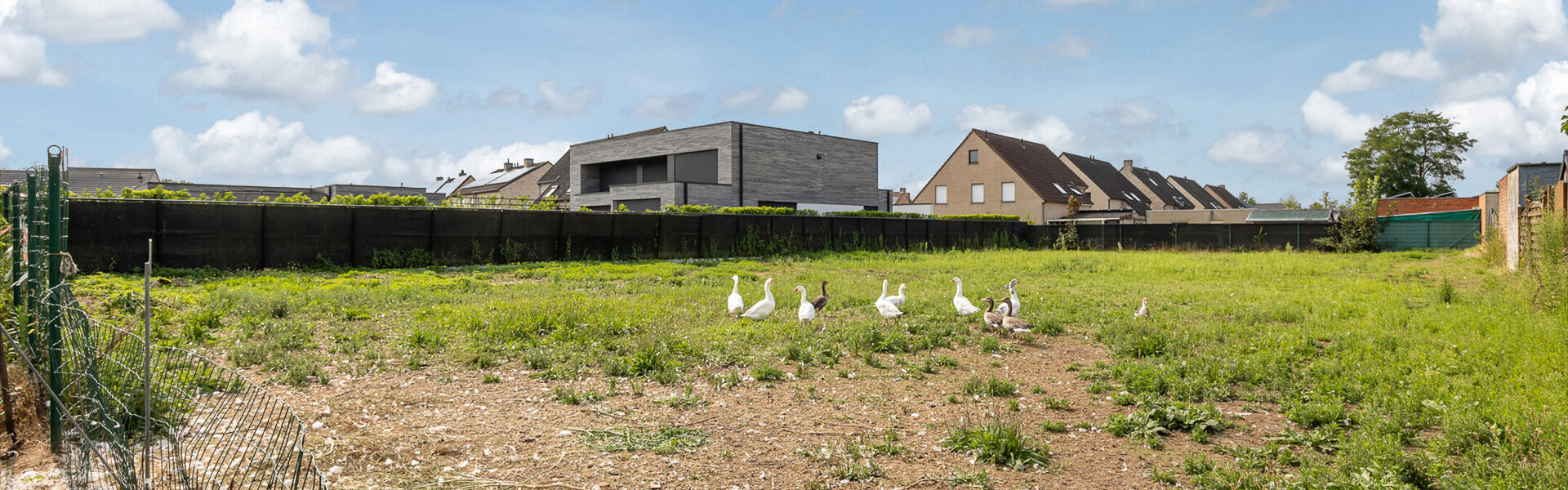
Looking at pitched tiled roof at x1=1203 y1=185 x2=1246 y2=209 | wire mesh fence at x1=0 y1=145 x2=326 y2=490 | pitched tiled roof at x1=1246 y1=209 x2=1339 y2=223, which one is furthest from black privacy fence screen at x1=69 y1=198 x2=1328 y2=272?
pitched tiled roof at x1=1203 y1=185 x2=1246 y2=209

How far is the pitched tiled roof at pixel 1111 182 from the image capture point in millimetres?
46094

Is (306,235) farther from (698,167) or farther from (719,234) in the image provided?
(698,167)

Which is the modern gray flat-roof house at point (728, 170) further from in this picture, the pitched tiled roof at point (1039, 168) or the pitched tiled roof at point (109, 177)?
the pitched tiled roof at point (109, 177)

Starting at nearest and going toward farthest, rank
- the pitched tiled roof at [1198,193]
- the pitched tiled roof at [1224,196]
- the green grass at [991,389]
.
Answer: the green grass at [991,389], the pitched tiled roof at [1198,193], the pitched tiled roof at [1224,196]

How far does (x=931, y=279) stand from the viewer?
50.3 ft

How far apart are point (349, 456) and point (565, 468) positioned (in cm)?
120

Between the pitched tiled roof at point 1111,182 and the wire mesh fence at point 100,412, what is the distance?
4604cm

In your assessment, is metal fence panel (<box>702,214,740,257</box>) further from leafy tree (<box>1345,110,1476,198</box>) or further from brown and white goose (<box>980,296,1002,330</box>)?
leafy tree (<box>1345,110,1476,198</box>)

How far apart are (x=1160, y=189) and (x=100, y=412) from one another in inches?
2189

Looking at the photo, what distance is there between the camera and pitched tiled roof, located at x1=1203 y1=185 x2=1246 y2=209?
64938 millimetres

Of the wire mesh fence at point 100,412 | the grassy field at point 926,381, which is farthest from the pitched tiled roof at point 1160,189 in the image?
the wire mesh fence at point 100,412

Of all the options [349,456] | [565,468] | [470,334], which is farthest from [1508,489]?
[470,334]

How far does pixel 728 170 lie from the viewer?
33.2 m

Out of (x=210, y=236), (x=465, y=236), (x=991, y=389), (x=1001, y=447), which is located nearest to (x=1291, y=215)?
(x=465, y=236)
